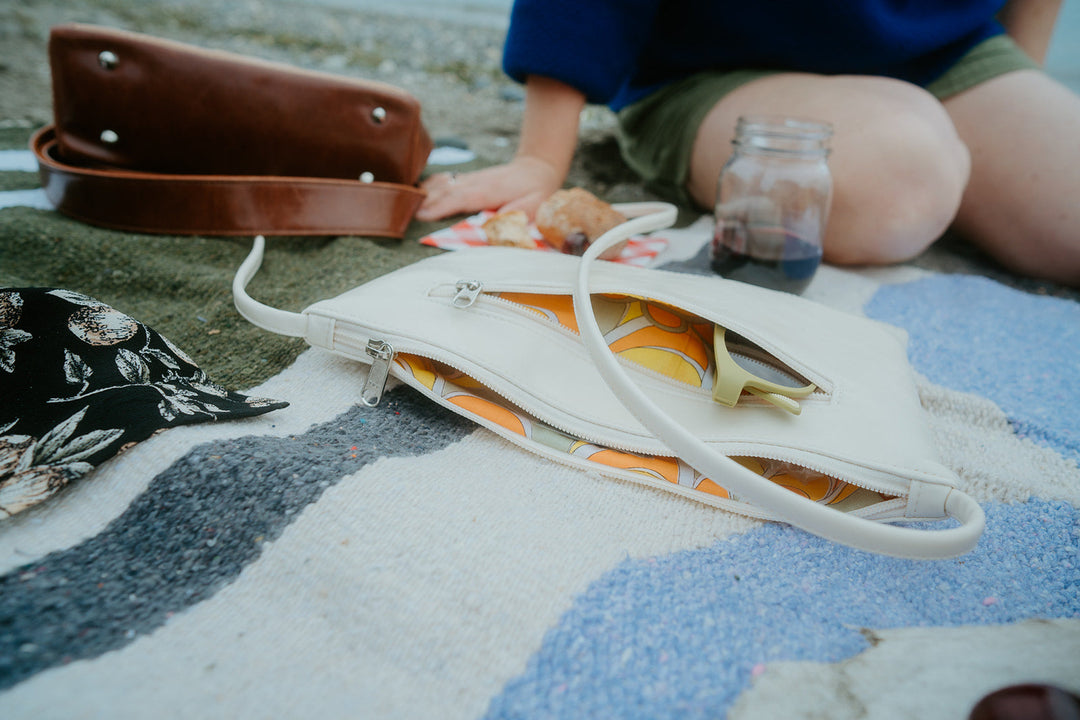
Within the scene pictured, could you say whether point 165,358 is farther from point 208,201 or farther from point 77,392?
point 208,201

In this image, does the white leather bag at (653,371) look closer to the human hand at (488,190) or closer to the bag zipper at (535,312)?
the bag zipper at (535,312)

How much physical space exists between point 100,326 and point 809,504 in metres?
0.51

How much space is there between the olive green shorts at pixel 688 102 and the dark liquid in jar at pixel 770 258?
37cm

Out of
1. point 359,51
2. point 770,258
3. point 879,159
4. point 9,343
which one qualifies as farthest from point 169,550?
point 359,51

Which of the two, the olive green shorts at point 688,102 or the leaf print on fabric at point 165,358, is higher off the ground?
the olive green shorts at point 688,102

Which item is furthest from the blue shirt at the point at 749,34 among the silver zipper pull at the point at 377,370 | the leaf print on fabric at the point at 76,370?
the leaf print on fabric at the point at 76,370

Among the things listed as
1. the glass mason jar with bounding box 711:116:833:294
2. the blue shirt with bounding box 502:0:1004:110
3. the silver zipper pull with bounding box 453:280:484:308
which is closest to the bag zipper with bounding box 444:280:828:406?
the silver zipper pull with bounding box 453:280:484:308

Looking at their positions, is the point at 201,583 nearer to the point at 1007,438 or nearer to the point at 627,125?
Result: the point at 1007,438

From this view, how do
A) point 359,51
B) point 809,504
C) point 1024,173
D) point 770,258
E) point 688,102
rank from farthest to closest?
1. point 359,51
2. point 688,102
3. point 1024,173
4. point 770,258
5. point 809,504

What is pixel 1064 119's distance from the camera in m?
1.02

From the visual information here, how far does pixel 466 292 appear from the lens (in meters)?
0.51

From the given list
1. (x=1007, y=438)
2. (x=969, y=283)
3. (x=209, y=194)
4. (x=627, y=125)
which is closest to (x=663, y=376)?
(x=1007, y=438)

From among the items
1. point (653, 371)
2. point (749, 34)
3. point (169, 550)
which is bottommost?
point (169, 550)

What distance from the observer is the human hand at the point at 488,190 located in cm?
99
